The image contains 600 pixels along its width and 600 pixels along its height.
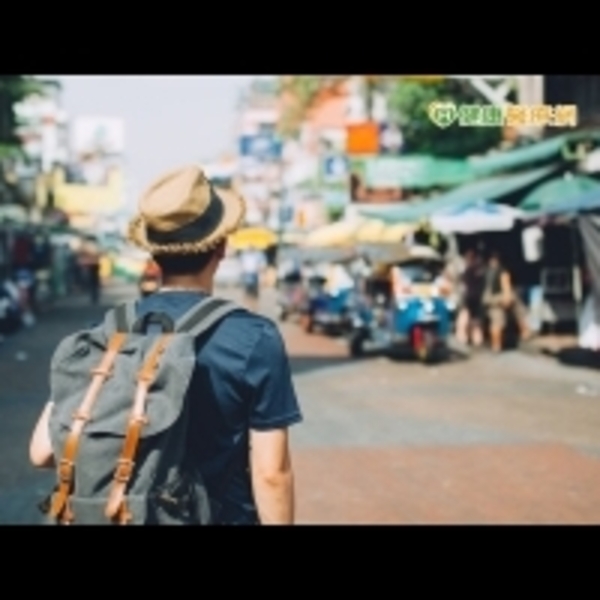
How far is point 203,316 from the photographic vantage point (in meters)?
2.50

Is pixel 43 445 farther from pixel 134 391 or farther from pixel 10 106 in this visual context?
pixel 10 106

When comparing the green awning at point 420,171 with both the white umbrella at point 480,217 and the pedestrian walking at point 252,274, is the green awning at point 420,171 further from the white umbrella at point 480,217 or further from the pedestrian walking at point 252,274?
the pedestrian walking at point 252,274

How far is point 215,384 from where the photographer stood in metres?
2.51

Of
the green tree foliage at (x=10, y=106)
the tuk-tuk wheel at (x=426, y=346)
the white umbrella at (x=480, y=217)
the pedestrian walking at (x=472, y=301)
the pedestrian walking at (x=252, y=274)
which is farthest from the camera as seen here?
the pedestrian walking at (x=252, y=274)

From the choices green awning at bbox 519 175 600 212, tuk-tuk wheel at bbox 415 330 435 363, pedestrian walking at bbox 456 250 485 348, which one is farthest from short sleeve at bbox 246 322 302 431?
pedestrian walking at bbox 456 250 485 348

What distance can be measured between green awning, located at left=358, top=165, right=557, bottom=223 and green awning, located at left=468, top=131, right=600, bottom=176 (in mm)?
136

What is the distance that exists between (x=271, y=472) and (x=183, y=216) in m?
0.58

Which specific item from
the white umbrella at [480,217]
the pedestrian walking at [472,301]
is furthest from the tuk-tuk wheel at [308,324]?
the white umbrella at [480,217]

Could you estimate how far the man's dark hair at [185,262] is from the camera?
265 centimetres

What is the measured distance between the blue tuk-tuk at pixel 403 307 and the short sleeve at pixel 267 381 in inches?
501

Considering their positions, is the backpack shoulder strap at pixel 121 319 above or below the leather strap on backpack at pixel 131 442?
above

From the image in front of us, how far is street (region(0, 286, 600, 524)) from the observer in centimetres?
609

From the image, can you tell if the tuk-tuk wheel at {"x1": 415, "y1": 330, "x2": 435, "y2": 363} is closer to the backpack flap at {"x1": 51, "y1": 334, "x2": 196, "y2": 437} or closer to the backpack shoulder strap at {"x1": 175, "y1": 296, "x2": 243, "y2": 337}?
the backpack shoulder strap at {"x1": 175, "y1": 296, "x2": 243, "y2": 337}
